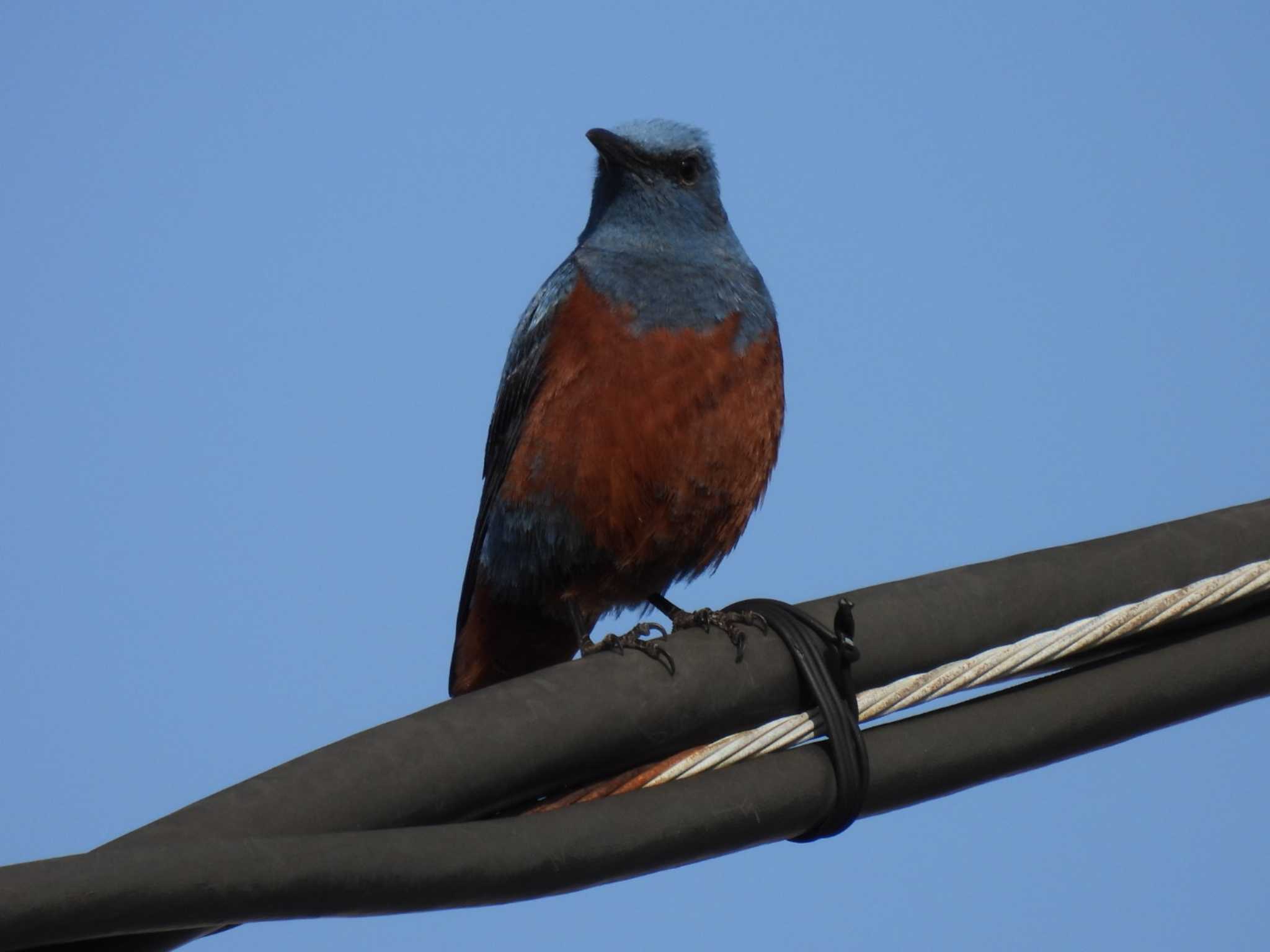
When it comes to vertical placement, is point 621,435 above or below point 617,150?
below

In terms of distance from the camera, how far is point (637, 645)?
3.98 m

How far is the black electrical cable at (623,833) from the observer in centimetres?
217

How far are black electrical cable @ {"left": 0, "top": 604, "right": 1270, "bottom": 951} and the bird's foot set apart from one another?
0.26m

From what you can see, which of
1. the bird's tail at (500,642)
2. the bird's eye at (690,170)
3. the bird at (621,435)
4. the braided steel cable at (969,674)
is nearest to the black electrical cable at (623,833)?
the braided steel cable at (969,674)

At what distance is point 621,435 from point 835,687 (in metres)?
2.53

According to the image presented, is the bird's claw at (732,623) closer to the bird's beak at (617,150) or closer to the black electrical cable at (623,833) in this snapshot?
the black electrical cable at (623,833)

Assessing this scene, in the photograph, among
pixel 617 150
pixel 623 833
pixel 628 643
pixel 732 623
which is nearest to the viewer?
pixel 623 833

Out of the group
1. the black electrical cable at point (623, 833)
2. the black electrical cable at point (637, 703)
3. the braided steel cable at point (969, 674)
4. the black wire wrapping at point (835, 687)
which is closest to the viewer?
the black electrical cable at point (623, 833)

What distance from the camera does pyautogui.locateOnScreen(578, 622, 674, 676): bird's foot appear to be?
10.5ft

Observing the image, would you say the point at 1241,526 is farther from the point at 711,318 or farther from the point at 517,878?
the point at 711,318

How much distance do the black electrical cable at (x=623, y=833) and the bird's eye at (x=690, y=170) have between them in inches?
144

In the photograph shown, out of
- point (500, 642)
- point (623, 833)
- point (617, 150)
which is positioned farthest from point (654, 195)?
point (623, 833)

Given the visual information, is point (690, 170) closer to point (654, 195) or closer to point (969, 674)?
point (654, 195)

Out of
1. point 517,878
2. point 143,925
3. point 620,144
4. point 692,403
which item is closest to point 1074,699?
point 517,878
